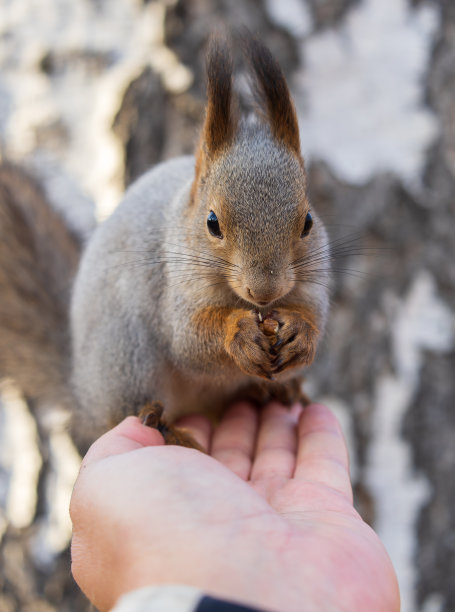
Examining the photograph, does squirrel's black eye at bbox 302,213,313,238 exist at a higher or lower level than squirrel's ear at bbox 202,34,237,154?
lower

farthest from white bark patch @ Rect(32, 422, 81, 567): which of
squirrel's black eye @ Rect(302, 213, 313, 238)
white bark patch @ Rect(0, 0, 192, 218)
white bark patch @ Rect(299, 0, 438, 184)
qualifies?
white bark patch @ Rect(299, 0, 438, 184)

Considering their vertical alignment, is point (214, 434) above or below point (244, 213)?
below

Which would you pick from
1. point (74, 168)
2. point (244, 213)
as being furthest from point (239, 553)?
point (74, 168)

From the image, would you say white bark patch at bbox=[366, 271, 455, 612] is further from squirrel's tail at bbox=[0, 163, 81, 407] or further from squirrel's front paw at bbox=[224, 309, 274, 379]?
squirrel's tail at bbox=[0, 163, 81, 407]

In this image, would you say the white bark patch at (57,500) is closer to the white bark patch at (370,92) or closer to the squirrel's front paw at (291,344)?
the squirrel's front paw at (291,344)

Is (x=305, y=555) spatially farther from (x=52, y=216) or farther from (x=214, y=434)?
(x=52, y=216)

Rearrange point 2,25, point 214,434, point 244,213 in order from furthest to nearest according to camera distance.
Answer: point 2,25 < point 214,434 < point 244,213
